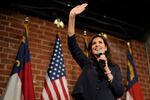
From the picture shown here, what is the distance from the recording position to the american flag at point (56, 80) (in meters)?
3.28

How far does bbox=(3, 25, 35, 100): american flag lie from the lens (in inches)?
120

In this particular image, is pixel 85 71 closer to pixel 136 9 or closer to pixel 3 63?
pixel 3 63

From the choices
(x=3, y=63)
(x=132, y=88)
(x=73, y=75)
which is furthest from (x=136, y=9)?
(x=3, y=63)

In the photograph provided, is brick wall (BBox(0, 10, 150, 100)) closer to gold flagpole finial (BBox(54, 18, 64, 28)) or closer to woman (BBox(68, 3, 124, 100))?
gold flagpole finial (BBox(54, 18, 64, 28))

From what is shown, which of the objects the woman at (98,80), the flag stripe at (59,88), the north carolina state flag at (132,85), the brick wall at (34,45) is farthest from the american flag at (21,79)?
Result: the north carolina state flag at (132,85)

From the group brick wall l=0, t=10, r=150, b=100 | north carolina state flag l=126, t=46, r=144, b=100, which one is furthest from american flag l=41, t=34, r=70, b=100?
north carolina state flag l=126, t=46, r=144, b=100

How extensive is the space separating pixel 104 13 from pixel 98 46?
230 centimetres

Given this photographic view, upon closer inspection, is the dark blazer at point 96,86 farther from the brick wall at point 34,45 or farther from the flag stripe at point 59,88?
the brick wall at point 34,45

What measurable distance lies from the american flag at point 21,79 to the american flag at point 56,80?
22 cm

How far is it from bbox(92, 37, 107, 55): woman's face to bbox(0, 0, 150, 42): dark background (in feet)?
5.36

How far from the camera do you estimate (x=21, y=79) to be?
125 inches

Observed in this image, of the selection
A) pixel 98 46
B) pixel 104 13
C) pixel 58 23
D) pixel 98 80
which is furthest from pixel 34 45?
pixel 98 80

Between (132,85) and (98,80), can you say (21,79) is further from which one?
(132,85)

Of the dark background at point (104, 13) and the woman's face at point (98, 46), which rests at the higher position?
the dark background at point (104, 13)
